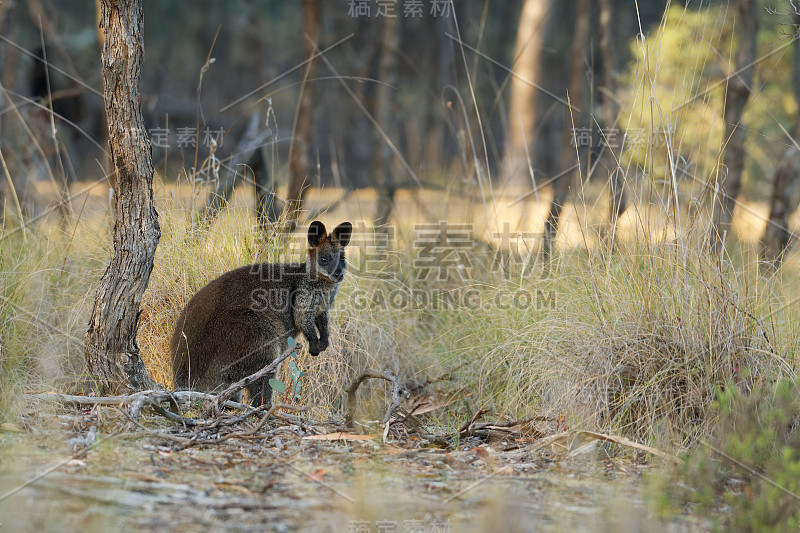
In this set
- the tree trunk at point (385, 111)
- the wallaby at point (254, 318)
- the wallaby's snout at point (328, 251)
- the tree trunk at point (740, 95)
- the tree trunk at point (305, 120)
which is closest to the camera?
the wallaby at point (254, 318)

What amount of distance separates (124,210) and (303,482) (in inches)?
75.7

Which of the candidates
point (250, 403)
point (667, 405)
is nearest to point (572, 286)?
point (667, 405)

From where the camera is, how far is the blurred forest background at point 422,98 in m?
6.20

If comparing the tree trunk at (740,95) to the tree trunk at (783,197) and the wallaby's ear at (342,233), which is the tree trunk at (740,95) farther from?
the wallaby's ear at (342,233)

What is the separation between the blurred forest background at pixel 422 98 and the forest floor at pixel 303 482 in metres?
1.59

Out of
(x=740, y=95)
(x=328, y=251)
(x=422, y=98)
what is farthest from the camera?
(x=422, y=98)

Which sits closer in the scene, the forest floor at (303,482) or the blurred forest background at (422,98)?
the forest floor at (303,482)

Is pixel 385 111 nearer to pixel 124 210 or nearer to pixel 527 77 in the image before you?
pixel 527 77

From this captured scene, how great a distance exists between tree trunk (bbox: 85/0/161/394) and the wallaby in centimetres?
45

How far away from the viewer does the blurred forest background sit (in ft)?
Answer: 20.3

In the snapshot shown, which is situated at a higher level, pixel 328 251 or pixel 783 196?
pixel 783 196

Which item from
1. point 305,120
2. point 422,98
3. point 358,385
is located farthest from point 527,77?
point 422,98

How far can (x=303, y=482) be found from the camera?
3.46m

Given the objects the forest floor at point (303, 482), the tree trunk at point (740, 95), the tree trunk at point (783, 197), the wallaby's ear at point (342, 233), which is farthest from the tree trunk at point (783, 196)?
the forest floor at point (303, 482)
